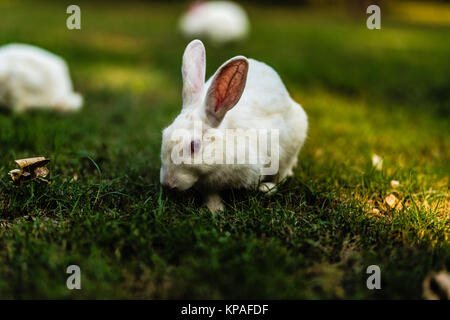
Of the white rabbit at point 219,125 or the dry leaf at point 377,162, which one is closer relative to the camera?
the white rabbit at point 219,125

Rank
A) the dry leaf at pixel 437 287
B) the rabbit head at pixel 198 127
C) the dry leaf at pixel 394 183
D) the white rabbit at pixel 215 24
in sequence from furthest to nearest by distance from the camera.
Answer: the white rabbit at pixel 215 24 < the dry leaf at pixel 394 183 < the rabbit head at pixel 198 127 < the dry leaf at pixel 437 287

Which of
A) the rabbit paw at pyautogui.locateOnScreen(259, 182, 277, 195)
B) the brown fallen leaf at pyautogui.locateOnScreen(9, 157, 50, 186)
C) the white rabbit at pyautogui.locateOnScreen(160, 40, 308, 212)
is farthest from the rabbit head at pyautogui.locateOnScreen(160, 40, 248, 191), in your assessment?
the brown fallen leaf at pyautogui.locateOnScreen(9, 157, 50, 186)

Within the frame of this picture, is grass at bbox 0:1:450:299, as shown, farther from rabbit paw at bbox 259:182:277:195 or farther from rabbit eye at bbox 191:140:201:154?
rabbit eye at bbox 191:140:201:154

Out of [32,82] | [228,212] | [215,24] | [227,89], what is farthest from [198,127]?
[215,24]

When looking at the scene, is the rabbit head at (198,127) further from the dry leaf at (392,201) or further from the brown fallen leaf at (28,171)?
the dry leaf at (392,201)

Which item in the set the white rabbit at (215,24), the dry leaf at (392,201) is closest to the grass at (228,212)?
the dry leaf at (392,201)

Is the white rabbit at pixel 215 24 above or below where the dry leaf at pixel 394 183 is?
above
